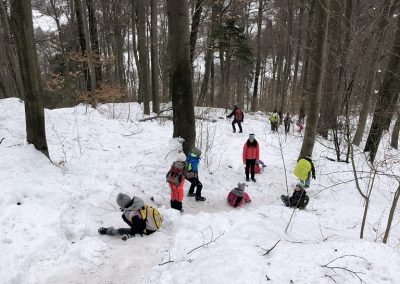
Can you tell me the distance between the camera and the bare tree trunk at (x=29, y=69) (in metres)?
6.31

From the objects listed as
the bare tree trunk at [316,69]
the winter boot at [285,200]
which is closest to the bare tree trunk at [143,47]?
the bare tree trunk at [316,69]

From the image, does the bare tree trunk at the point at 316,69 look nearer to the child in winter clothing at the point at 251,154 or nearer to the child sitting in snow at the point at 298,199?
the child in winter clothing at the point at 251,154

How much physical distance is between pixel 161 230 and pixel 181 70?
4194mm

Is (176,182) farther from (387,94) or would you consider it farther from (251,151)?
(387,94)

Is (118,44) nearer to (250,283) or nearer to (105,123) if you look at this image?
(105,123)

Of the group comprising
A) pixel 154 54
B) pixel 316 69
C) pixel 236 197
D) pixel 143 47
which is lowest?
pixel 236 197

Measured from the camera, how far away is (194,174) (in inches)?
302

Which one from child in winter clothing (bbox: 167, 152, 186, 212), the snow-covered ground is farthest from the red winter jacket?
child in winter clothing (bbox: 167, 152, 186, 212)

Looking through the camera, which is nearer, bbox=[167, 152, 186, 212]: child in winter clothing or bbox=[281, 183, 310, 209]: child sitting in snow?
bbox=[167, 152, 186, 212]: child in winter clothing

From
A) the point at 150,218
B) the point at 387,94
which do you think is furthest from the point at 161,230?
the point at 387,94

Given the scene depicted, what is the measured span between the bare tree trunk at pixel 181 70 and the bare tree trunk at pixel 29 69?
3.09 m

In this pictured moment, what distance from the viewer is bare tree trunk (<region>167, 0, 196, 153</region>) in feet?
26.3

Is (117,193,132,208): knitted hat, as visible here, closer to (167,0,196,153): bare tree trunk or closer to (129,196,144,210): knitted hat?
(129,196,144,210): knitted hat

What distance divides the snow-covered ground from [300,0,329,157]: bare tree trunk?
1431 mm
